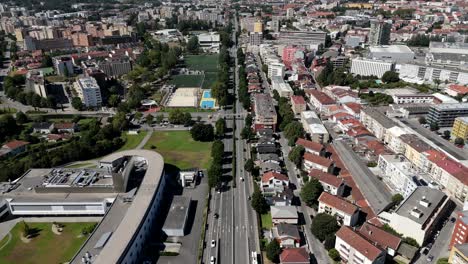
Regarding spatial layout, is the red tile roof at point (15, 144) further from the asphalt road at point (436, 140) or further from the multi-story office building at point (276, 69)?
the asphalt road at point (436, 140)

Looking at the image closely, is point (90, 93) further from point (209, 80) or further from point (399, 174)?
point (399, 174)

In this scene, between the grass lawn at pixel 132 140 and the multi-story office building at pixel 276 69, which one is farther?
the multi-story office building at pixel 276 69

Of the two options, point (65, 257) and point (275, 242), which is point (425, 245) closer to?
point (275, 242)

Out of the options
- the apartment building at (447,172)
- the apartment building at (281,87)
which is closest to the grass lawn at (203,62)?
the apartment building at (281,87)

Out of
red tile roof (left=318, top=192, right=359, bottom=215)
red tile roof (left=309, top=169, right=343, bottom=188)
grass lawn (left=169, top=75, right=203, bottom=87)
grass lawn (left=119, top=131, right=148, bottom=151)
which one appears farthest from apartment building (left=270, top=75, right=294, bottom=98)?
red tile roof (left=318, top=192, right=359, bottom=215)

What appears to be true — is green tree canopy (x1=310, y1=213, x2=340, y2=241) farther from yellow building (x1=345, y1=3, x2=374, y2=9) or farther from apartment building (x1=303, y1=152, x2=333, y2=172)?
yellow building (x1=345, y1=3, x2=374, y2=9)

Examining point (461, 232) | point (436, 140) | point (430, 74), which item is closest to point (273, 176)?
point (461, 232)
